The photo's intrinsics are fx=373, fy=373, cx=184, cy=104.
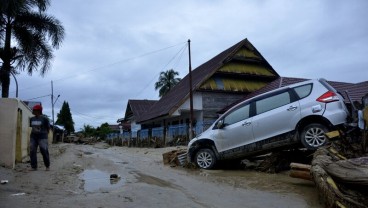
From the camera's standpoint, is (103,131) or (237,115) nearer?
(237,115)

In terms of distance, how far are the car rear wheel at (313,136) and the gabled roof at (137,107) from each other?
117 feet

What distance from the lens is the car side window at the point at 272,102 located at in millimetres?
8849

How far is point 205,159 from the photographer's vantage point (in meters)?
10.2

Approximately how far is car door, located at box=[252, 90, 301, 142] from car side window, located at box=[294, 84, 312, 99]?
4.8 inches

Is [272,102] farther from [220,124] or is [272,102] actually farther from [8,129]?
[8,129]


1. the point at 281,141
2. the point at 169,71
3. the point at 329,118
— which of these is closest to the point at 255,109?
the point at 281,141

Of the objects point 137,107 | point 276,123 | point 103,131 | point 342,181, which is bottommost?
point 342,181

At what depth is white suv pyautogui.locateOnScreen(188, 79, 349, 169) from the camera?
8195mm

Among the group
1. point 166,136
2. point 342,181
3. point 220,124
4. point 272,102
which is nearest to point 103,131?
point 166,136

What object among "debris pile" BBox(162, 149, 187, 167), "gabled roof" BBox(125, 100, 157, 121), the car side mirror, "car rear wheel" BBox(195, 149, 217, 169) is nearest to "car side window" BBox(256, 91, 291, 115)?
the car side mirror

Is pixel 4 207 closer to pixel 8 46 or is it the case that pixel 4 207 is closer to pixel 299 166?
pixel 299 166

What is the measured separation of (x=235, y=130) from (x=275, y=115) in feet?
3.92

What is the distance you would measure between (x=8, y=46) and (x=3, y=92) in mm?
2655

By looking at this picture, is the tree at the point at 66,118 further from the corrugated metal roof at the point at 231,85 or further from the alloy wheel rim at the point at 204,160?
the alloy wheel rim at the point at 204,160
